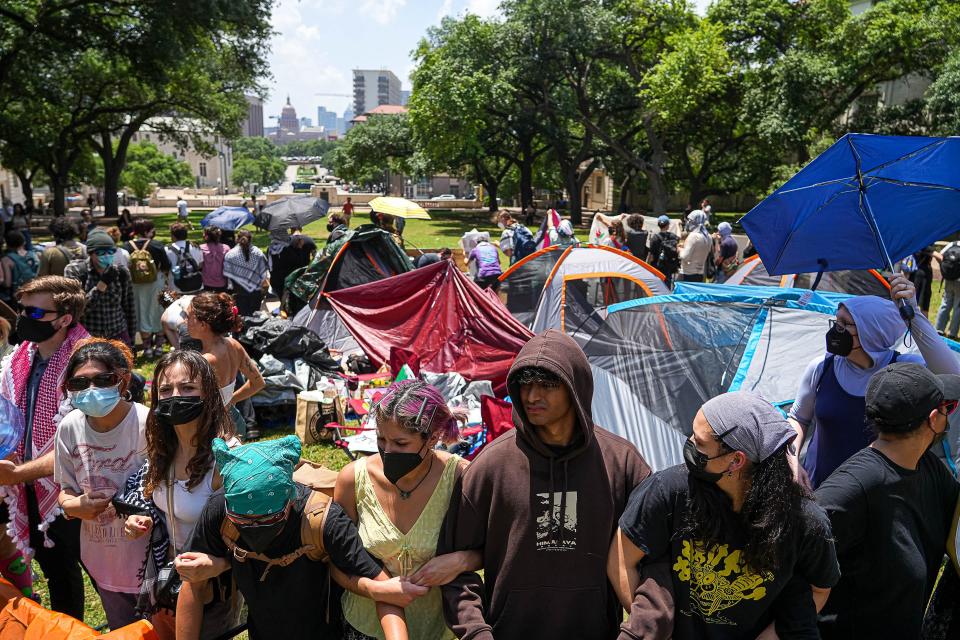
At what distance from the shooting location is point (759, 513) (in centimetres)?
197

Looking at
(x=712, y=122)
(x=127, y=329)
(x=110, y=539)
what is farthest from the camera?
(x=712, y=122)

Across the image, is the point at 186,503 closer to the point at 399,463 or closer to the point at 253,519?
the point at 253,519

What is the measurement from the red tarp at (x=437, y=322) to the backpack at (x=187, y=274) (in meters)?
2.10

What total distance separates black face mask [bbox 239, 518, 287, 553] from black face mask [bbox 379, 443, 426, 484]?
14.1 inches

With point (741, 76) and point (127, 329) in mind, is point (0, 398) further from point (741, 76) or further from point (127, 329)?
point (741, 76)

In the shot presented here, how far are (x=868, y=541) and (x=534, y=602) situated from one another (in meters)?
1.13

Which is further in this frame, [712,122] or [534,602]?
[712,122]

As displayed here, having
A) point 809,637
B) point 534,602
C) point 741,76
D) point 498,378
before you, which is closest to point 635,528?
point 534,602

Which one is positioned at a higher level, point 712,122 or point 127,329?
point 712,122

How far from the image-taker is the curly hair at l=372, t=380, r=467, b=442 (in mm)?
2279

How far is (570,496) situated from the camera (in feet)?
7.19

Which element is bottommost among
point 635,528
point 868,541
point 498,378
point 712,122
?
point 498,378

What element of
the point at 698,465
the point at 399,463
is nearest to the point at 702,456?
the point at 698,465

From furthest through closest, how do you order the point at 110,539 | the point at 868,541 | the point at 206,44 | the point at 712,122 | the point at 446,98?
1. the point at 712,122
2. the point at 446,98
3. the point at 206,44
4. the point at 110,539
5. the point at 868,541
